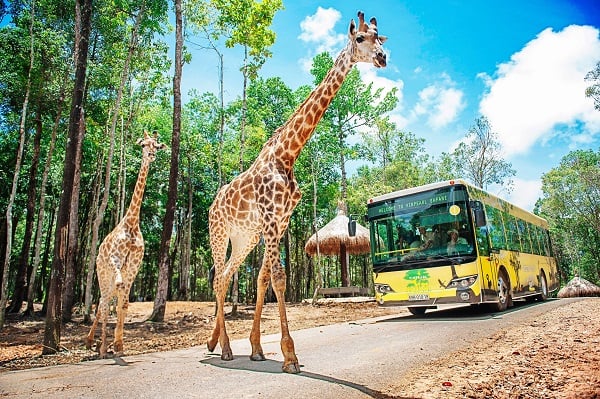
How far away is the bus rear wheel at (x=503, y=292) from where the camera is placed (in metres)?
10.6

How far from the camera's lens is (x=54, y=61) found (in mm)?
14453

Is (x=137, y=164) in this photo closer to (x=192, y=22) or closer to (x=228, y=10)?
(x=192, y=22)

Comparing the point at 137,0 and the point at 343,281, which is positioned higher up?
the point at 137,0

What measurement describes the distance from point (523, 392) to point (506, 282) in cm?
864

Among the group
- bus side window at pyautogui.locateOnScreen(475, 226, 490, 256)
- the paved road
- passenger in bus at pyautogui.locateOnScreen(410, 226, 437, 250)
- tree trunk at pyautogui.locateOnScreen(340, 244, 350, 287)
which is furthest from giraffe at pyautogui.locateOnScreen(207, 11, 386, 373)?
tree trunk at pyautogui.locateOnScreen(340, 244, 350, 287)

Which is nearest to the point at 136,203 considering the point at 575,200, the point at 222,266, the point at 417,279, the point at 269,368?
the point at 222,266

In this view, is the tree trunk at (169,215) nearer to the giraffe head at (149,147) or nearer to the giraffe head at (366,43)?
the giraffe head at (149,147)

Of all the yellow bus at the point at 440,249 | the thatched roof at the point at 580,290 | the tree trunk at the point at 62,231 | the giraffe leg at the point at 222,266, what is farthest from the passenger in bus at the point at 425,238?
the thatched roof at the point at 580,290

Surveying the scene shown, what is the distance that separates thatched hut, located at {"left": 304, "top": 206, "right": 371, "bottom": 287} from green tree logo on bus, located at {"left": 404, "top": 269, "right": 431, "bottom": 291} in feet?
40.0

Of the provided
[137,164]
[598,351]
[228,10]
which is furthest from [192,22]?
[598,351]

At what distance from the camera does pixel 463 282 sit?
913 centimetres

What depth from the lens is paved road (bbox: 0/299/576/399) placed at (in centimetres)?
351

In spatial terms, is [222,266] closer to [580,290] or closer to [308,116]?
[308,116]

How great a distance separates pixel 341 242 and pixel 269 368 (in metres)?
18.2
